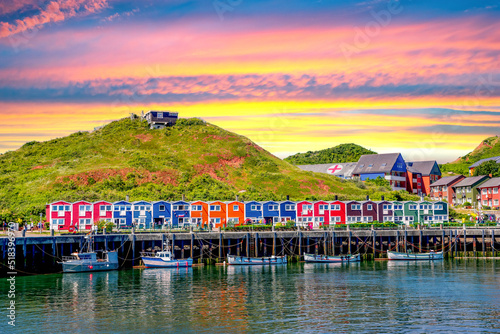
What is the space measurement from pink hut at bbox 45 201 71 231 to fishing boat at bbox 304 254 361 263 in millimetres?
41297

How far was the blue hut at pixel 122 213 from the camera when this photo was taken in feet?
318

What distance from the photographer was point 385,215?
110250 mm

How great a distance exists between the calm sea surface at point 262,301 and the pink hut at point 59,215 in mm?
24097

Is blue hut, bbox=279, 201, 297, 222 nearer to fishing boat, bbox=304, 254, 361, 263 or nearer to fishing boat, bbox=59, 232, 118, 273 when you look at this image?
fishing boat, bbox=304, 254, 361, 263

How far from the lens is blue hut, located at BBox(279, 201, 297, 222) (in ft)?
350

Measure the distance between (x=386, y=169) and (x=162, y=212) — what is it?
85.9 meters

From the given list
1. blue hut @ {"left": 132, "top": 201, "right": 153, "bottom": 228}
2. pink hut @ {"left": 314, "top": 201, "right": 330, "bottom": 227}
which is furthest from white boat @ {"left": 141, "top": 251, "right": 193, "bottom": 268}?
pink hut @ {"left": 314, "top": 201, "right": 330, "bottom": 227}

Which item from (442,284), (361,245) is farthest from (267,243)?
(442,284)

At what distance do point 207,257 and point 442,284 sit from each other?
3497 centimetres

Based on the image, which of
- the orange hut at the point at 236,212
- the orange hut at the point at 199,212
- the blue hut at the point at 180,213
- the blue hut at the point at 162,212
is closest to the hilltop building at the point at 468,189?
the orange hut at the point at 236,212

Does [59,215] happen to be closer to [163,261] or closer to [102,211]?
[102,211]

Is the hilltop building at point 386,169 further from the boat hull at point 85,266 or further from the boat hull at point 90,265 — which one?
the boat hull at point 85,266

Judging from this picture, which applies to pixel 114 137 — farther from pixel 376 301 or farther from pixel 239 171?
pixel 376 301

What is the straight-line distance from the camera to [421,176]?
174625 mm
